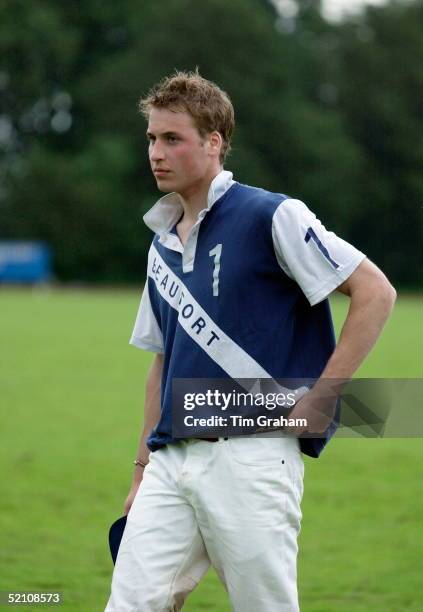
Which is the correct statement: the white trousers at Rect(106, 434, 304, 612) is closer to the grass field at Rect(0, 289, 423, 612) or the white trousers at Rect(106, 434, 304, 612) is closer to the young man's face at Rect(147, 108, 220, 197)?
the young man's face at Rect(147, 108, 220, 197)

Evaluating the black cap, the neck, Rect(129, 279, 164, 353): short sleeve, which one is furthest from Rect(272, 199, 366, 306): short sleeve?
the black cap

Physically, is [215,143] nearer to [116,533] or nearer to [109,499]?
[116,533]

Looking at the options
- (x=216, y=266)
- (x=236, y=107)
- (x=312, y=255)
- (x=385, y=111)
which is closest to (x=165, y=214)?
(x=216, y=266)

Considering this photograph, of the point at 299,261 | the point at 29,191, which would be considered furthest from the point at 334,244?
the point at 29,191

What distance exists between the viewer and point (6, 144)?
64562 mm

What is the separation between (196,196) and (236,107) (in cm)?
6196

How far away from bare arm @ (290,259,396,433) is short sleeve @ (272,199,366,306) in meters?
0.04

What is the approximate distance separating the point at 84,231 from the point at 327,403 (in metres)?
56.7

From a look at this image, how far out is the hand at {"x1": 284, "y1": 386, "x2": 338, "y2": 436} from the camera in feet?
12.5

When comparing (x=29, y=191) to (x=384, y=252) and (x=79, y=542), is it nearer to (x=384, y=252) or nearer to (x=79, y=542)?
(x=384, y=252)

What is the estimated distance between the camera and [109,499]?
9383 mm

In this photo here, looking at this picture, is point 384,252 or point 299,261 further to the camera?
point 384,252

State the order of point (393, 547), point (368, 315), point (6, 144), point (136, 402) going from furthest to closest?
point (6, 144) → point (136, 402) → point (393, 547) → point (368, 315)

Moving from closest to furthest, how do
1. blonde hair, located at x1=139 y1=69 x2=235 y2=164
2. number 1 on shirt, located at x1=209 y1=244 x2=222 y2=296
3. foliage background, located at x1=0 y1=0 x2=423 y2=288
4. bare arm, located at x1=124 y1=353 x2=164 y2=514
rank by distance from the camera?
1. number 1 on shirt, located at x1=209 y1=244 x2=222 y2=296
2. blonde hair, located at x1=139 y1=69 x2=235 y2=164
3. bare arm, located at x1=124 y1=353 x2=164 y2=514
4. foliage background, located at x1=0 y1=0 x2=423 y2=288
